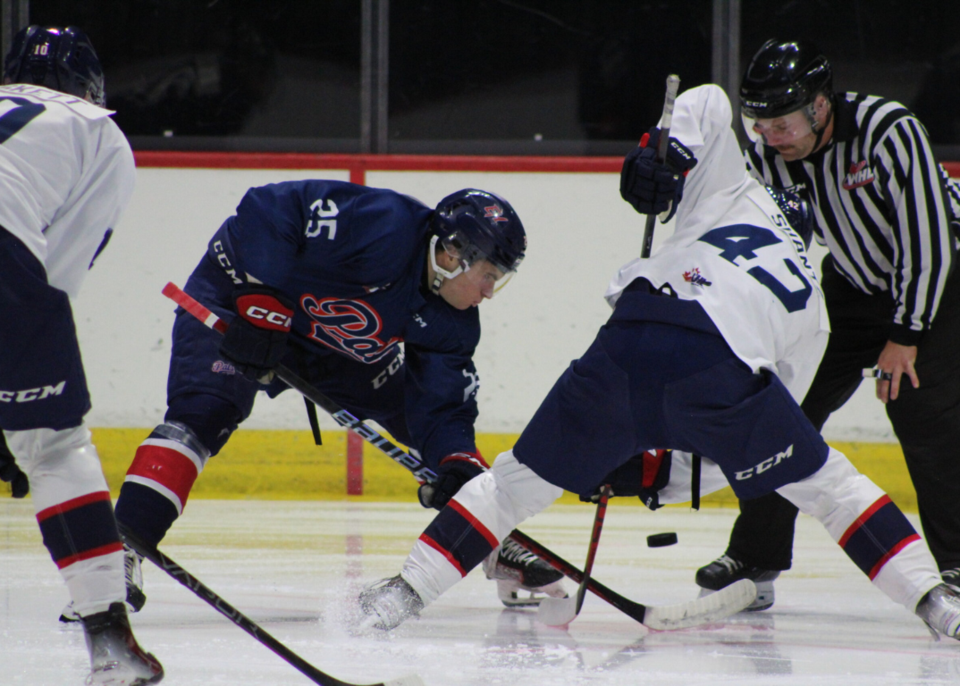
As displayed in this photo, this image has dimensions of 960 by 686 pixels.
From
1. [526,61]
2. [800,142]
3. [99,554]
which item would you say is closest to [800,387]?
[800,142]

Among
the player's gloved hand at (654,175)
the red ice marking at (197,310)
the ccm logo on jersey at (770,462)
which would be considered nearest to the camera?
the ccm logo on jersey at (770,462)

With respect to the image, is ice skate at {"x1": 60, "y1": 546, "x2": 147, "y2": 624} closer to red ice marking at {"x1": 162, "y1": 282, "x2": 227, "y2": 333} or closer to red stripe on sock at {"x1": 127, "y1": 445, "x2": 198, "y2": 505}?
red stripe on sock at {"x1": 127, "y1": 445, "x2": 198, "y2": 505}

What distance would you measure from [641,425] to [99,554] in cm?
86

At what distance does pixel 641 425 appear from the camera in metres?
1.81

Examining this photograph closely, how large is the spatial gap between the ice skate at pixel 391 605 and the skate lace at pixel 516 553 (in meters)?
0.44

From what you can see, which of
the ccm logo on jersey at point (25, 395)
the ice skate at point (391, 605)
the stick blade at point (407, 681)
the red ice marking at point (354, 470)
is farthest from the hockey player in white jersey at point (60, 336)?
the red ice marking at point (354, 470)

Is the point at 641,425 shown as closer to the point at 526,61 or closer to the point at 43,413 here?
the point at 43,413

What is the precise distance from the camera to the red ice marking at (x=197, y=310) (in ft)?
6.90

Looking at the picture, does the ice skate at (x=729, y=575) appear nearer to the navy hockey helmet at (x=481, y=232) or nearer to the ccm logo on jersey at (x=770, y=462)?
the ccm logo on jersey at (x=770, y=462)

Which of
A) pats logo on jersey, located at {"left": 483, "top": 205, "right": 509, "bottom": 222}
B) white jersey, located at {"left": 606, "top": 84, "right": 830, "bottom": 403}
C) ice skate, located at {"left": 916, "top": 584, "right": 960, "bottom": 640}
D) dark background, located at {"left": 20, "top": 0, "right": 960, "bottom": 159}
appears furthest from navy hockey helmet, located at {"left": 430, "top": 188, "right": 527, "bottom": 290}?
dark background, located at {"left": 20, "top": 0, "right": 960, "bottom": 159}

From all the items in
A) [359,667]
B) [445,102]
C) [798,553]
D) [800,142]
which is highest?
[800,142]

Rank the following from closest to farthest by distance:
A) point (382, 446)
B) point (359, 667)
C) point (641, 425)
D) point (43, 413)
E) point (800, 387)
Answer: point (43, 413) < point (359, 667) < point (641, 425) < point (800, 387) < point (382, 446)

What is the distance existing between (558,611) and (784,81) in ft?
3.73

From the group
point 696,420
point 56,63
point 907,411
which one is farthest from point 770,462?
point 56,63
